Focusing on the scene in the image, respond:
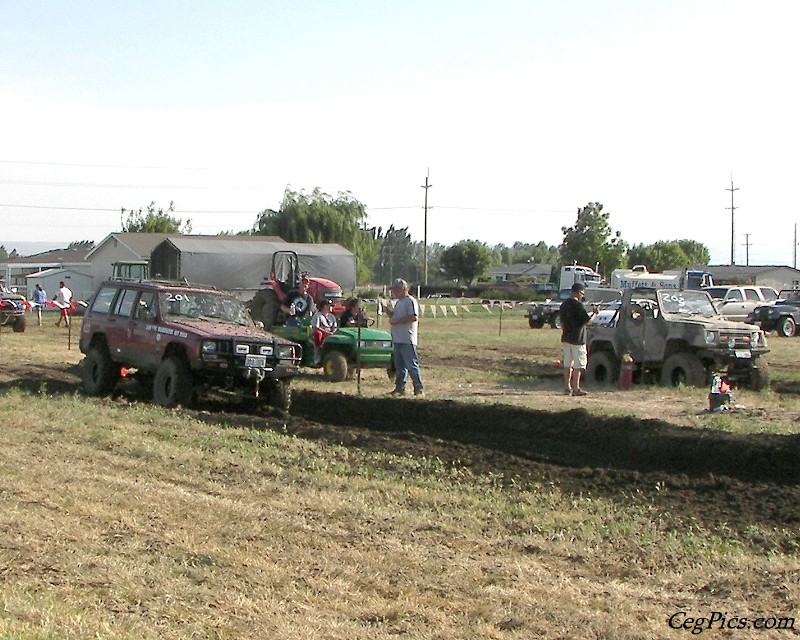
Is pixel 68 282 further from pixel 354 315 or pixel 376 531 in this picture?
pixel 376 531

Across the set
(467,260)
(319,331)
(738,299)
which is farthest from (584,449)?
(467,260)

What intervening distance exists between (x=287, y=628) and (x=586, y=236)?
76844 millimetres

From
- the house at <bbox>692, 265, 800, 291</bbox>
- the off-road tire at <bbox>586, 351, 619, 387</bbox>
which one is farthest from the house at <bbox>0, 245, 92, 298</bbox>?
the off-road tire at <bbox>586, 351, 619, 387</bbox>

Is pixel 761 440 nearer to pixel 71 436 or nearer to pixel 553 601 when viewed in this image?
pixel 553 601

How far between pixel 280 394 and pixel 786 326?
2599 cm

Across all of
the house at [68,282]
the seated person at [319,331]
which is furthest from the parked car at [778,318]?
the house at [68,282]

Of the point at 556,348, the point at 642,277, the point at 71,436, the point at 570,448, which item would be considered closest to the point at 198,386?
the point at 71,436

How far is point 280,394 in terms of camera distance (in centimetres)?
1571

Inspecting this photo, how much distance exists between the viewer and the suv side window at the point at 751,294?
141 feet

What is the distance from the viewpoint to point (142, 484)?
371 inches

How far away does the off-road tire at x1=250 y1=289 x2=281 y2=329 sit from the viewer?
1073 inches

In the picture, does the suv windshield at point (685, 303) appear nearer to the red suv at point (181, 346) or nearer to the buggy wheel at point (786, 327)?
the red suv at point (181, 346)

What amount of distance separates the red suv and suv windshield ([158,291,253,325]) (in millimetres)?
15

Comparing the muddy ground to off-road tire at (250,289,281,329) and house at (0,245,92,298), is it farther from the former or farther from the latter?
house at (0,245,92,298)
